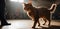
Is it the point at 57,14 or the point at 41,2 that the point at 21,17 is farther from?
the point at 57,14

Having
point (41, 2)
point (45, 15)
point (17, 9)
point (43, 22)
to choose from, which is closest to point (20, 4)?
point (17, 9)

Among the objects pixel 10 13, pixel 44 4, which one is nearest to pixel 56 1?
pixel 44 4

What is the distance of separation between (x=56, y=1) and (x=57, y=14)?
0.36 metres

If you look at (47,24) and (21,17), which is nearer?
(47,24)

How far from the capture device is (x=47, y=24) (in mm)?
3021

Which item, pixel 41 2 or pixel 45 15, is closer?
pixel 45 15

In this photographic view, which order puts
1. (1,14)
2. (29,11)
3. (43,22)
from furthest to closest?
1. (43,22)
2. (1,14)
3. (29,11)

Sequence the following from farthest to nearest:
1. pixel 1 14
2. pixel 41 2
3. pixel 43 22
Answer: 1. pixel 41 2
2. pixel 43 22
3. pixel 1 14

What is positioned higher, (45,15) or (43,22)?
(45,15)

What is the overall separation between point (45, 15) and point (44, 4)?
0.92m

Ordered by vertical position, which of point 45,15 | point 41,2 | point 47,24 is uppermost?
point 41,2

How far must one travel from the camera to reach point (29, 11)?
105 inches

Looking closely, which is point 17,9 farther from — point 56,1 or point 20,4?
point 56,1

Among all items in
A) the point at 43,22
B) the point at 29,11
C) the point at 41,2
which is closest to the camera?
the point at 29,11
